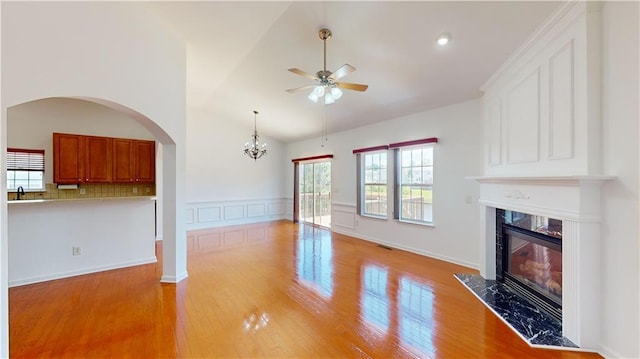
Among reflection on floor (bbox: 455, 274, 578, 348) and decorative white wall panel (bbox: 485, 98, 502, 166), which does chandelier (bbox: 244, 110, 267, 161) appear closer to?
decorative white wall panel (bbox: 485, 98, 502, 166)

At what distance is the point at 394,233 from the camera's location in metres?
5.59

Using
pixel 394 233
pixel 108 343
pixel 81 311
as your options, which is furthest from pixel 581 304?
pixel 81 311

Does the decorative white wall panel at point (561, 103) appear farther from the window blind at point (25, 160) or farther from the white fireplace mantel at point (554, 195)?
the window blind at point (25, 160)

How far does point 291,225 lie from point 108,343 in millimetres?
5919

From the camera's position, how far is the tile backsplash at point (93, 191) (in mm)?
4688

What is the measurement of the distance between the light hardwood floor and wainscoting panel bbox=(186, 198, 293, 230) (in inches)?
Result: 130

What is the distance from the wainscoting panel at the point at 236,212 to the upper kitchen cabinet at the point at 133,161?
2.30 metres

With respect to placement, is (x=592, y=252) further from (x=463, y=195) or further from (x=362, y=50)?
(x=362, y=50)

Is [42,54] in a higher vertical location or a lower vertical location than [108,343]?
higher

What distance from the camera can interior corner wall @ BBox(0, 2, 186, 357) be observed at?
2100 millimetres

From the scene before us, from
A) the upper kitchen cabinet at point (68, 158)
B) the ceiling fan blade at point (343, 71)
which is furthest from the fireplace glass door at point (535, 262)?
the upper kitchen cabinet at point (68, 158)

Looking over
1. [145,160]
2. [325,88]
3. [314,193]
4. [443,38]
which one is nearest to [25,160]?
[145,160]

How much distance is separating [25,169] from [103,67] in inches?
139

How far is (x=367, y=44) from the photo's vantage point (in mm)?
3459
